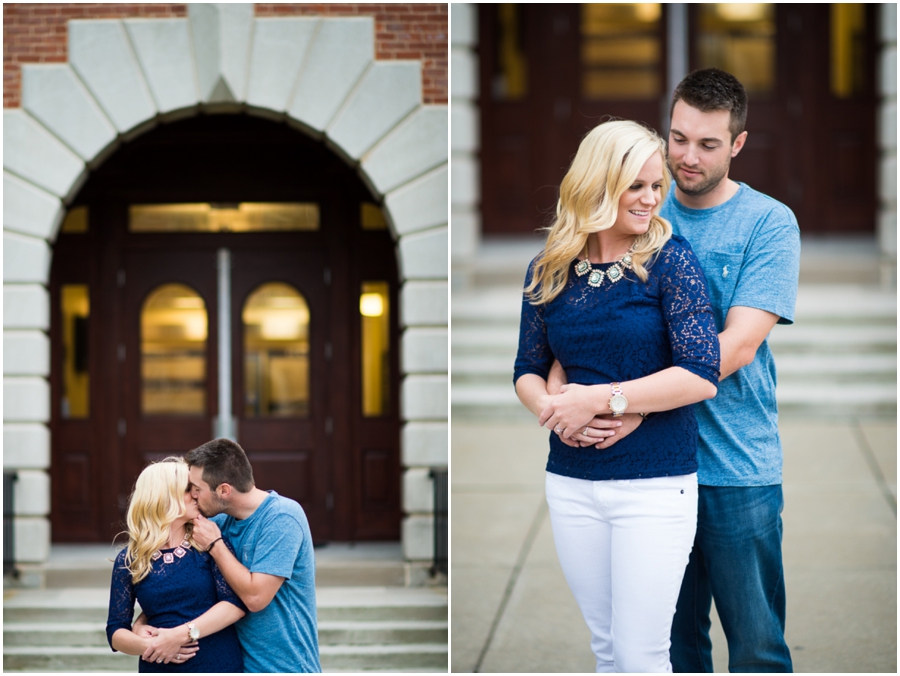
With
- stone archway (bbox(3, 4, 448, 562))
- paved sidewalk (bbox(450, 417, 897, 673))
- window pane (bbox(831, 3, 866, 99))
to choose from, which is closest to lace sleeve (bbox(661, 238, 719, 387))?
paved sidewalk (bbox(450, 417, 897, 673))

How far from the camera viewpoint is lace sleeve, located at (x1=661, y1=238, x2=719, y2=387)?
2.54 m

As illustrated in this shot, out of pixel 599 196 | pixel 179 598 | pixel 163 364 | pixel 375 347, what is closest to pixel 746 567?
pixel 599 196

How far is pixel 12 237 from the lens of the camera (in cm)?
606

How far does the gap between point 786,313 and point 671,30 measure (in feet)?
29.6

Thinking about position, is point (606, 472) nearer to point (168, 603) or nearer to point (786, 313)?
point (786, 313)

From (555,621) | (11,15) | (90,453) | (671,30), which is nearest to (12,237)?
(11,15)

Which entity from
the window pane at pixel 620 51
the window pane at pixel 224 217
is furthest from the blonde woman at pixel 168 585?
the window pane at pixel 620 51

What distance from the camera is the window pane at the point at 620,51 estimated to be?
36.3 ft

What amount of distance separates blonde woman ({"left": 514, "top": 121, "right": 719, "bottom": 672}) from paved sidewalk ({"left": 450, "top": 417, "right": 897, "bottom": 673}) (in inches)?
77.7

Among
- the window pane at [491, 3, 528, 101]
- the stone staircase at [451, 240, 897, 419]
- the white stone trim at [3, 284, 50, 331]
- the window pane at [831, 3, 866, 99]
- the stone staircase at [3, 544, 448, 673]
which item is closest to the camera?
the stone staircase at [3, 544, 448, 673]

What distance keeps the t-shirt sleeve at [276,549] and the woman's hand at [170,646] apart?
26 centimetres

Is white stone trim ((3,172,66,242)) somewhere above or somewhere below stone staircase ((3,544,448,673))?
above

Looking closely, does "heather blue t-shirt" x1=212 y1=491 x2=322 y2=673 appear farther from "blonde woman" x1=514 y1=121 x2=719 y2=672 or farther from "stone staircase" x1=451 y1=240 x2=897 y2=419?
"stone staircase" x1=451 y1=240 x2=897 y2=419

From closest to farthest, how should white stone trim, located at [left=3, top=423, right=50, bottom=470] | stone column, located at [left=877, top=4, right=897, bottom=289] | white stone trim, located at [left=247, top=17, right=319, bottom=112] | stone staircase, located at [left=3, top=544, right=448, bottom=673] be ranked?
stone staircase, located at [left=3, top=544, right=448, bottom=673] → white stone trim, located at [left=247, top=17, right=319, bottom=112] → white stone trim, located at [left=3, top=423, right=50, bottom=470] → stone column, located at [left=877, top=4, right=897, bottom=289]
